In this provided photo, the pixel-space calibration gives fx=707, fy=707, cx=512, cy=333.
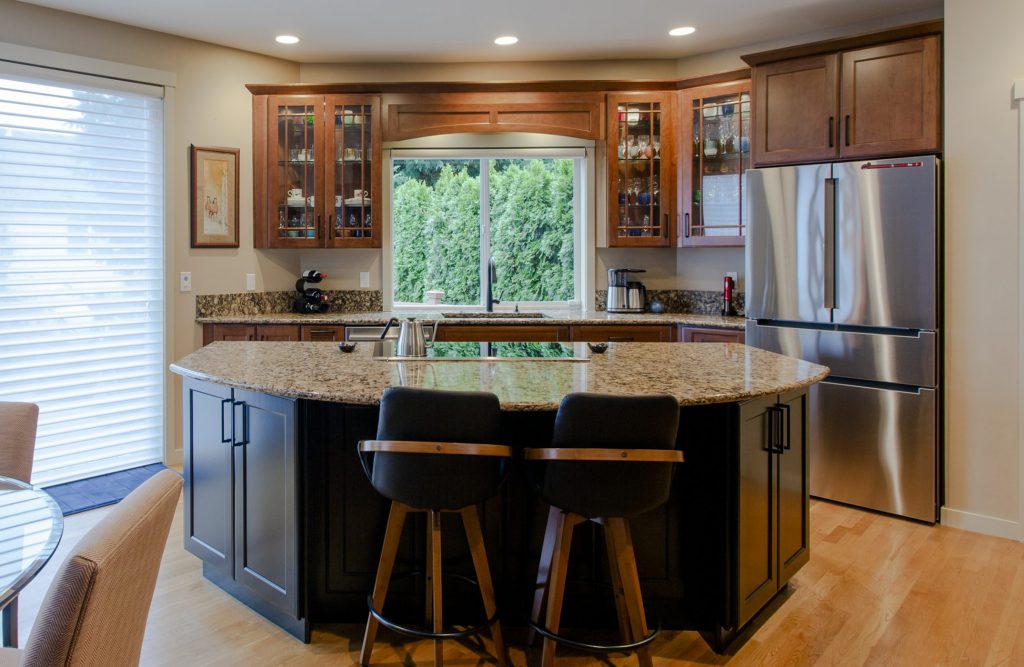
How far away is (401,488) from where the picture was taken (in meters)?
1.89

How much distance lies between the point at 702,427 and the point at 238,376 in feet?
4.93

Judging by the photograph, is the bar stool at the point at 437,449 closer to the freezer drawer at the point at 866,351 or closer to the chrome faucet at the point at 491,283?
the freezer drawer at the point at 866,351

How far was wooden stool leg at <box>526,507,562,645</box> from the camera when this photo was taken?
6.61 ft

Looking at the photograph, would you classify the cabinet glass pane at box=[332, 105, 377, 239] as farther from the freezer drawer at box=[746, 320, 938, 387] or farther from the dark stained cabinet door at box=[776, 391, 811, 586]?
the dark stained cabinet door at box=[776, 391, 811, 586]

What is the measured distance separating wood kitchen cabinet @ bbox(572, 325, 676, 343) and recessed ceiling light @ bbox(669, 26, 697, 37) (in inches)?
70.6

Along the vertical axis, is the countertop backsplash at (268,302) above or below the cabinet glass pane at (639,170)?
below

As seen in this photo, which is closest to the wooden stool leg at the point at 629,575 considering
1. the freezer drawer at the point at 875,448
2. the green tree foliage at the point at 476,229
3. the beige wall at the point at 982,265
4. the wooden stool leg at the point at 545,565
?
the wooden stool leg at the point at 545,565

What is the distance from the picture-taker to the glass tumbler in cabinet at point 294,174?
470cm

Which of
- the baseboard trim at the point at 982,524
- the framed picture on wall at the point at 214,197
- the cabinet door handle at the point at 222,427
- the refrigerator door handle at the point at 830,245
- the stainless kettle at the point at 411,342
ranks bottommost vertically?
the baseboard trim at the point at 982,524

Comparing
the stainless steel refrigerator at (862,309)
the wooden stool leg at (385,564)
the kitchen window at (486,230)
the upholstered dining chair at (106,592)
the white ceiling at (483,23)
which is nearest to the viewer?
the upholstered dining chair at (106,592)

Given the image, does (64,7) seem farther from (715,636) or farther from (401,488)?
(715,636)

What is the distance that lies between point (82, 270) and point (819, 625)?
13.3 feet

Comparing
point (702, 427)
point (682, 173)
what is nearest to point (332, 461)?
point (702, 427)

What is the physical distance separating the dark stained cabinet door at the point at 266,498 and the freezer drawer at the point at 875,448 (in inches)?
108
